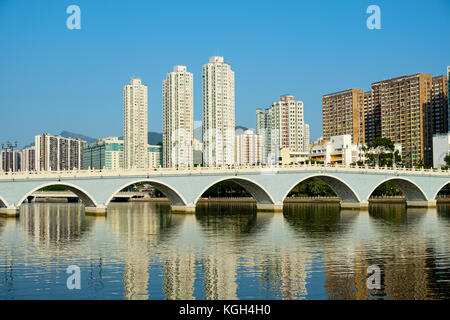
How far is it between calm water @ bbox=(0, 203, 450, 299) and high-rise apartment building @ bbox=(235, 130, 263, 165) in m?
93.7

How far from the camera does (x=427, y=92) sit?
354 ft

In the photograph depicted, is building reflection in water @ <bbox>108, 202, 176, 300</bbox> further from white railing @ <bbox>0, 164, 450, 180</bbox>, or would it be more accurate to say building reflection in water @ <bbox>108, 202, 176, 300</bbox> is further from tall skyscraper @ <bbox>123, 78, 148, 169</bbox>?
tall skyscraper @ <bbox>123, 78, 148, 169</bbox>

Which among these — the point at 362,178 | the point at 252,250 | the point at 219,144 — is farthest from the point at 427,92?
the point at 252,250

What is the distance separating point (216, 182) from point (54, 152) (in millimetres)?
129265

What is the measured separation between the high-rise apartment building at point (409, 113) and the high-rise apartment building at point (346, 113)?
7420mm

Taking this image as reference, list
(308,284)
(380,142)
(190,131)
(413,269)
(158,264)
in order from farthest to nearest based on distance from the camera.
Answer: (190,131), (380,142), (158,264), (413,269), (308,284)

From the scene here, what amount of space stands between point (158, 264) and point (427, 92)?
324 feet

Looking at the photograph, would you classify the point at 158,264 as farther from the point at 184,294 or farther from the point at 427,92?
the point at 427,92

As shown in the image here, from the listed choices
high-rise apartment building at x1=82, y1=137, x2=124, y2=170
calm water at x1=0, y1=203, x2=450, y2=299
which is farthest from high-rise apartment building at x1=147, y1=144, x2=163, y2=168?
calm water at x1=0, y1=203, x2=450, y2=299

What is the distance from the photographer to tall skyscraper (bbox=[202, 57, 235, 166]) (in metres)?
104

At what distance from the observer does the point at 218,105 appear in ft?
344

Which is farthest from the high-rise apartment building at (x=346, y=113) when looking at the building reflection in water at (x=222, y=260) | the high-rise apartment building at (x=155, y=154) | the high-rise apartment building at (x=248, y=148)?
the building reflection in water at (x=222, y=260)

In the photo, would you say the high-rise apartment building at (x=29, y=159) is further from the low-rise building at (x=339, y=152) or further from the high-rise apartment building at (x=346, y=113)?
the low-rise building at (x=339, y=152)

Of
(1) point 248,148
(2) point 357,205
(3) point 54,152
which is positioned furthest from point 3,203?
(3) point 54,152
